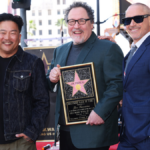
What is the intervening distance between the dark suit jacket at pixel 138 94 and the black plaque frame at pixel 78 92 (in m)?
0.39

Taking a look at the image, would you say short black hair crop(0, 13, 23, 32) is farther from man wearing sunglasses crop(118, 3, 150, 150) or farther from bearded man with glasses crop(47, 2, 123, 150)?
man wearing sunglasses crop(118, 3, 150, 150)

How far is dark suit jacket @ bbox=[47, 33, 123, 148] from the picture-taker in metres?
2.29

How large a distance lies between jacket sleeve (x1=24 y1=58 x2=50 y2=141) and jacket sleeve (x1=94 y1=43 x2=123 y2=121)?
0.59 metres

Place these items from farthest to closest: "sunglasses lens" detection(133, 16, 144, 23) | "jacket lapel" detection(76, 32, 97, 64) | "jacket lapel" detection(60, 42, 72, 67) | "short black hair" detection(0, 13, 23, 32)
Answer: "jacket lapel" detection(60, 42, 72, 67), "jacket lapel" detection(76, 32, 97, 64), "short black hair" detection(0, 13, 23, 32), "sunglasses lens" detection(133, 16, 144, 23)

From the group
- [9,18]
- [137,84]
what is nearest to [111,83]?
[137,84]

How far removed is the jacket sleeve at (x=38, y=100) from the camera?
91.7 inches

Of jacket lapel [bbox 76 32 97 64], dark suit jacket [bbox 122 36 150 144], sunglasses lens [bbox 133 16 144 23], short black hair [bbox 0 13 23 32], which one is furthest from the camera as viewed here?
jacket lapel [bbox 76 32 97 64]

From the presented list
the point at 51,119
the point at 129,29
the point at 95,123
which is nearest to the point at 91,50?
the point at 129,29

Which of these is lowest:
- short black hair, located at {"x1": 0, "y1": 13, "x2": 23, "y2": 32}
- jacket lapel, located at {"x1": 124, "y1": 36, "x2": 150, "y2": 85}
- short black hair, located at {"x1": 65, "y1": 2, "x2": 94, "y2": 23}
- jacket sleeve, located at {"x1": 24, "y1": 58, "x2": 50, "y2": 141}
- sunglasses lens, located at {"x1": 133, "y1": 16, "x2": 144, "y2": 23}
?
jacket sleeve, located at {"x1": 24, "y1": 58, "x2": 50, "y2": 141}

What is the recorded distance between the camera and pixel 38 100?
7.93 feet

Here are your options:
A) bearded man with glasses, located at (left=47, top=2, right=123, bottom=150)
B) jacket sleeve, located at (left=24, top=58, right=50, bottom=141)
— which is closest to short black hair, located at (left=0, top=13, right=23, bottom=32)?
jacket sleeve, located at (left=24, top=58, right=50, bottom=141)

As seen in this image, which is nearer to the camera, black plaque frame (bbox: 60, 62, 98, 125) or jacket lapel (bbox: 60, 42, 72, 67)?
black plaque frame (bbox: 60, 62, 98, 125)

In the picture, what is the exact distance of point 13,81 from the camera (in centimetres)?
233

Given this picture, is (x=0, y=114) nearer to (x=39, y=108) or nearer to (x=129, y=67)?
(x=39, y=108)
